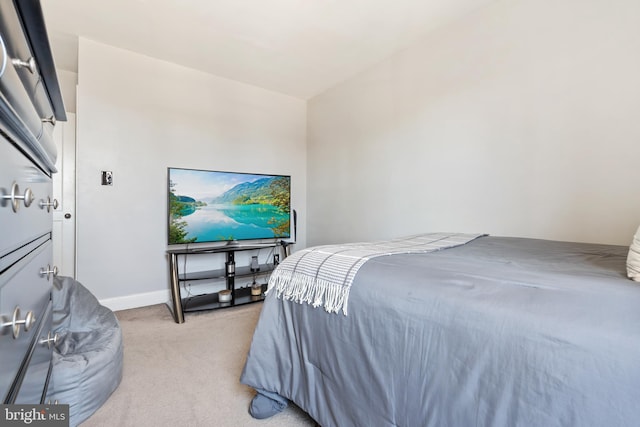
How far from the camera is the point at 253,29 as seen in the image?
2494 millimetres

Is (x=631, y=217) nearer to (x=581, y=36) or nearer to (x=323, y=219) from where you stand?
(x=581, y=36)

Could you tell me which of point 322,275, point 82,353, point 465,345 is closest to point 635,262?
point 465,345

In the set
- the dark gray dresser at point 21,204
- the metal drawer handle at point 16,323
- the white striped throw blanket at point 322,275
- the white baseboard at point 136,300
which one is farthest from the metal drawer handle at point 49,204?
the white baseboard at point 136,300

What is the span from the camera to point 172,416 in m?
1.35

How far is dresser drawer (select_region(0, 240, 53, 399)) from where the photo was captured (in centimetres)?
46

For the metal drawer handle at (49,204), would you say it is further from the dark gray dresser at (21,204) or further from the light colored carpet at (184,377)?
the light colored carpet at (184,377)

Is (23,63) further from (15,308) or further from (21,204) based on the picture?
(15,308)

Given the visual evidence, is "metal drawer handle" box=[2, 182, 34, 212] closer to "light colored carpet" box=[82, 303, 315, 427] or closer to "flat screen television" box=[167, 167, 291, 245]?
"light colored carpet" box=[82, 303, 315, 427]

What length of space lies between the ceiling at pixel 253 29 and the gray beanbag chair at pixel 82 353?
209 cm

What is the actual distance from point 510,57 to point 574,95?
0.52 meters

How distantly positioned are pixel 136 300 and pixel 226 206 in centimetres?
127

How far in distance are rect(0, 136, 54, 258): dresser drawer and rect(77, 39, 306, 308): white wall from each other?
2355 mm

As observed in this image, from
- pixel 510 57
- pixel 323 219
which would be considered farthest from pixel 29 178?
pixel 323 219

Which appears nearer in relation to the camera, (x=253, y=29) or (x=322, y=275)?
(x=322, y=275)
